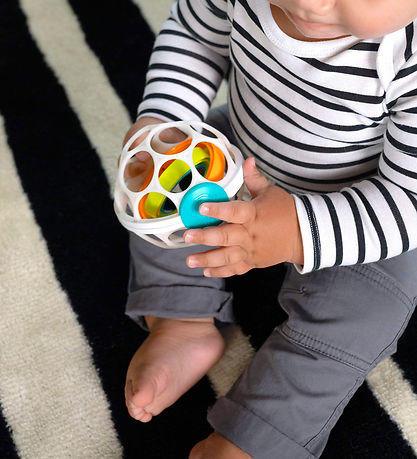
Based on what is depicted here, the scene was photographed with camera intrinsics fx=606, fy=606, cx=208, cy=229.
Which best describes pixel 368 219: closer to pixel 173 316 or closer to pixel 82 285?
pixel 173 316

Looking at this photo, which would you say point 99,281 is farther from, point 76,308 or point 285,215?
point 285,215

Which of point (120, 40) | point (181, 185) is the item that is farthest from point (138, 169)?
point (120, 40)

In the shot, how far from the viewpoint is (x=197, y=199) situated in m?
0.52

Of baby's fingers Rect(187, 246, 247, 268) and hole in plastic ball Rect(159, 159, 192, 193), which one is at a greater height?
hole in plastic ball Rect(159, 159, 192, 193)

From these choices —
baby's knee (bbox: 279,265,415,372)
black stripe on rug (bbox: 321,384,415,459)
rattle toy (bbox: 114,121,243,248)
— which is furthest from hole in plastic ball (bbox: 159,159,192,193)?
black stripe on rug (bbox: 321,384,415,459)

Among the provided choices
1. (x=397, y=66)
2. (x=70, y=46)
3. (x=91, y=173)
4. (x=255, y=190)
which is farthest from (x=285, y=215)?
(x=70, y=46)

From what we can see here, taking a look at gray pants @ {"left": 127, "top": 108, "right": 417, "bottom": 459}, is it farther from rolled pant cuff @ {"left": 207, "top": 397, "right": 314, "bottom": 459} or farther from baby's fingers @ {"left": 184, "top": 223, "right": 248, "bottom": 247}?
baby's fingers @ {"left": 184, "top": 223, "right": 248, "bottom": 247}

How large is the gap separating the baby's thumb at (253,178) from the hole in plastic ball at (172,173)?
0.05 m

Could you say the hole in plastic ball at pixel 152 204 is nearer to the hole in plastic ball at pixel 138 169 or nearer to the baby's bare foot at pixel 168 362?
the hole in plastic ball at pixel 138 169

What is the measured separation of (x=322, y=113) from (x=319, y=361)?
0.26 metres

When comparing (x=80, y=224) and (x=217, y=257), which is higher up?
(x=217, y=257)

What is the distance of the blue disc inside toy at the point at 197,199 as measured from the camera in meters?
0.52

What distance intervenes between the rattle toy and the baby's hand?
2 centimetres

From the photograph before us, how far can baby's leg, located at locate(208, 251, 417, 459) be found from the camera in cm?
63
